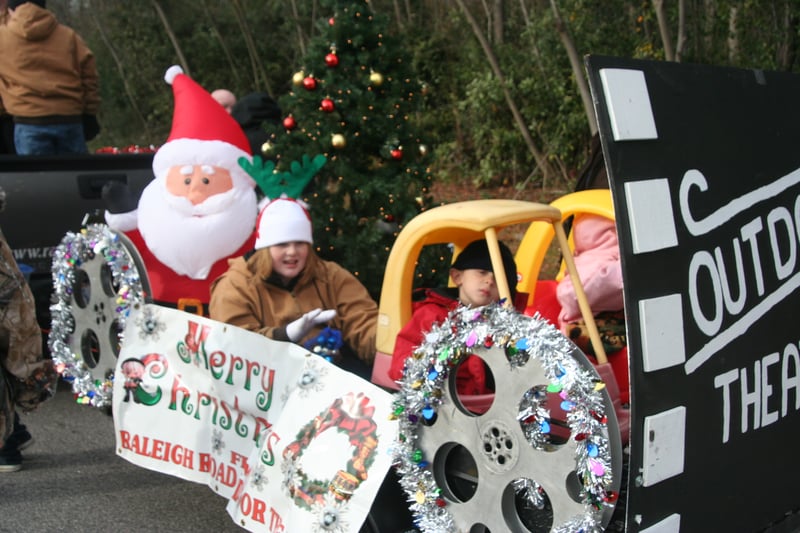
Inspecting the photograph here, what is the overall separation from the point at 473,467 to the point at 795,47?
23.9 ft

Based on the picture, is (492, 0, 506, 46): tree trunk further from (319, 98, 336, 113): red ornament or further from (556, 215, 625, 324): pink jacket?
(556, 215, 625, 324): pink jacket

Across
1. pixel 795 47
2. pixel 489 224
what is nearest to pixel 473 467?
pixel 489 224

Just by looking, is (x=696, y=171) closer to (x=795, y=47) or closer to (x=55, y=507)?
(x=55, y=507)

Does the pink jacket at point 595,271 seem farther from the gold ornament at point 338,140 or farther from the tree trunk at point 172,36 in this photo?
the tree trunk at point 172,36

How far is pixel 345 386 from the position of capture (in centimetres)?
335

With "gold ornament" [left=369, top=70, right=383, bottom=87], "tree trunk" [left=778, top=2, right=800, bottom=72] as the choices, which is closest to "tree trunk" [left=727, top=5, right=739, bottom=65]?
"tree trunk" [left=778, top=2, right=800, bottom=72]

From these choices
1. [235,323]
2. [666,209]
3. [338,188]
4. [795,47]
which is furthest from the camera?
[795,47]

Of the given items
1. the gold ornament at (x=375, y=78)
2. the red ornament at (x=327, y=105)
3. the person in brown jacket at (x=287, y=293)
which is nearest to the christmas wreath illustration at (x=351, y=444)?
the person in brown jacket at (x=287, y=293)

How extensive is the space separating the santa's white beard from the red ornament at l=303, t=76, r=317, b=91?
0.78 metres

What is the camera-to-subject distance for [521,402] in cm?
281

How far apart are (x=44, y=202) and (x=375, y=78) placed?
2252 mm

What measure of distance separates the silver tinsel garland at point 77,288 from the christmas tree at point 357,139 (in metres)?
1.17

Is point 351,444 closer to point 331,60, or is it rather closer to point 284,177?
point 284,177

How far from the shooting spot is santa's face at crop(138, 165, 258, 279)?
5254mm
